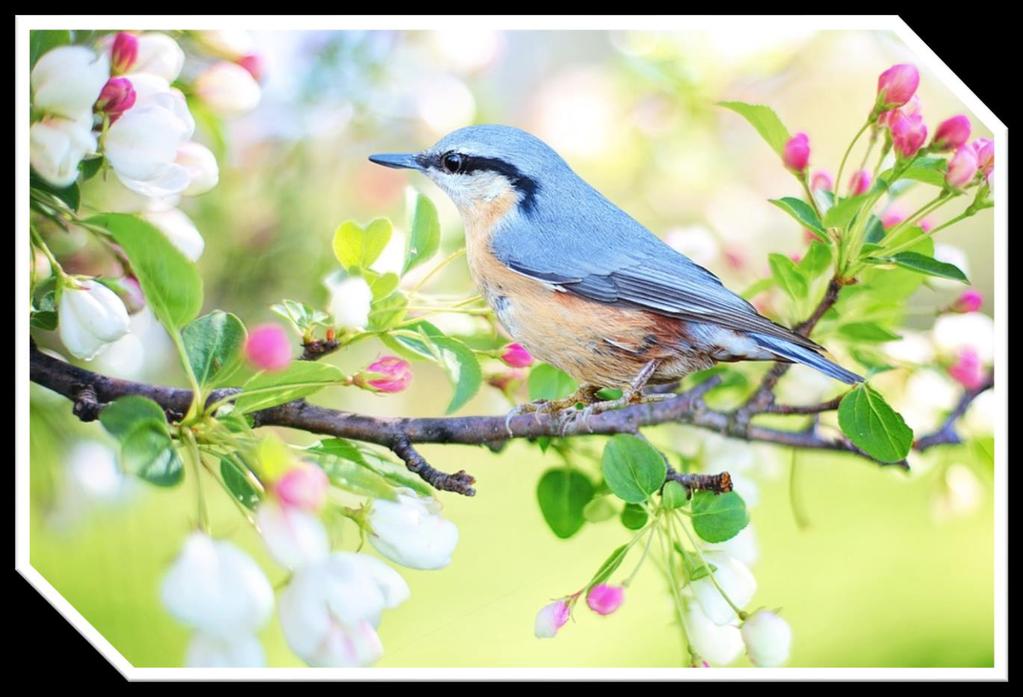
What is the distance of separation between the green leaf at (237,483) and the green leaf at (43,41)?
1.25 ft

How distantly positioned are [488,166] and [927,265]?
0.37m

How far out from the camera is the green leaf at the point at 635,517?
2.95 ft

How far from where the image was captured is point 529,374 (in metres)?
0.99

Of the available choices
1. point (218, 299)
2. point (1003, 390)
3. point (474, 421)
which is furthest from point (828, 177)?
point (218, 299)

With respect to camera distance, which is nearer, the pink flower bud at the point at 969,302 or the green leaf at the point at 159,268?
the green leaf at the point at 159,268

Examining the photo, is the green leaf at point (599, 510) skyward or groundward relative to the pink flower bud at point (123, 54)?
groundward

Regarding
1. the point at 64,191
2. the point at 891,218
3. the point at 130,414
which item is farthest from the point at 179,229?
the point at 891,218

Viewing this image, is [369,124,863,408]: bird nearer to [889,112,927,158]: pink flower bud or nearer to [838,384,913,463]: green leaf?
[838,384,913,463]: green leaf

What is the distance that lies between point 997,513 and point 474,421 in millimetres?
491

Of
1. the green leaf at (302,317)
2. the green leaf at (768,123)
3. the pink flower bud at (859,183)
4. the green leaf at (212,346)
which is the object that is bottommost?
the pink flower bud at (859,183)

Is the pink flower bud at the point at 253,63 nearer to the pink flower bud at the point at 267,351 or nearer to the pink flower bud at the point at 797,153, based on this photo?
the pink flower bud at the point at 267,351

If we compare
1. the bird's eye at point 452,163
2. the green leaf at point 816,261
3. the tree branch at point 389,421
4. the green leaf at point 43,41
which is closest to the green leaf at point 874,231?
the green leaf at point 816,261

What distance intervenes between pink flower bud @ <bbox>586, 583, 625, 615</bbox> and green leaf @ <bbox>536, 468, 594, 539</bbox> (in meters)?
0.06

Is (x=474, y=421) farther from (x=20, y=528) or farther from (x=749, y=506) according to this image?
(x=20, y=528)
